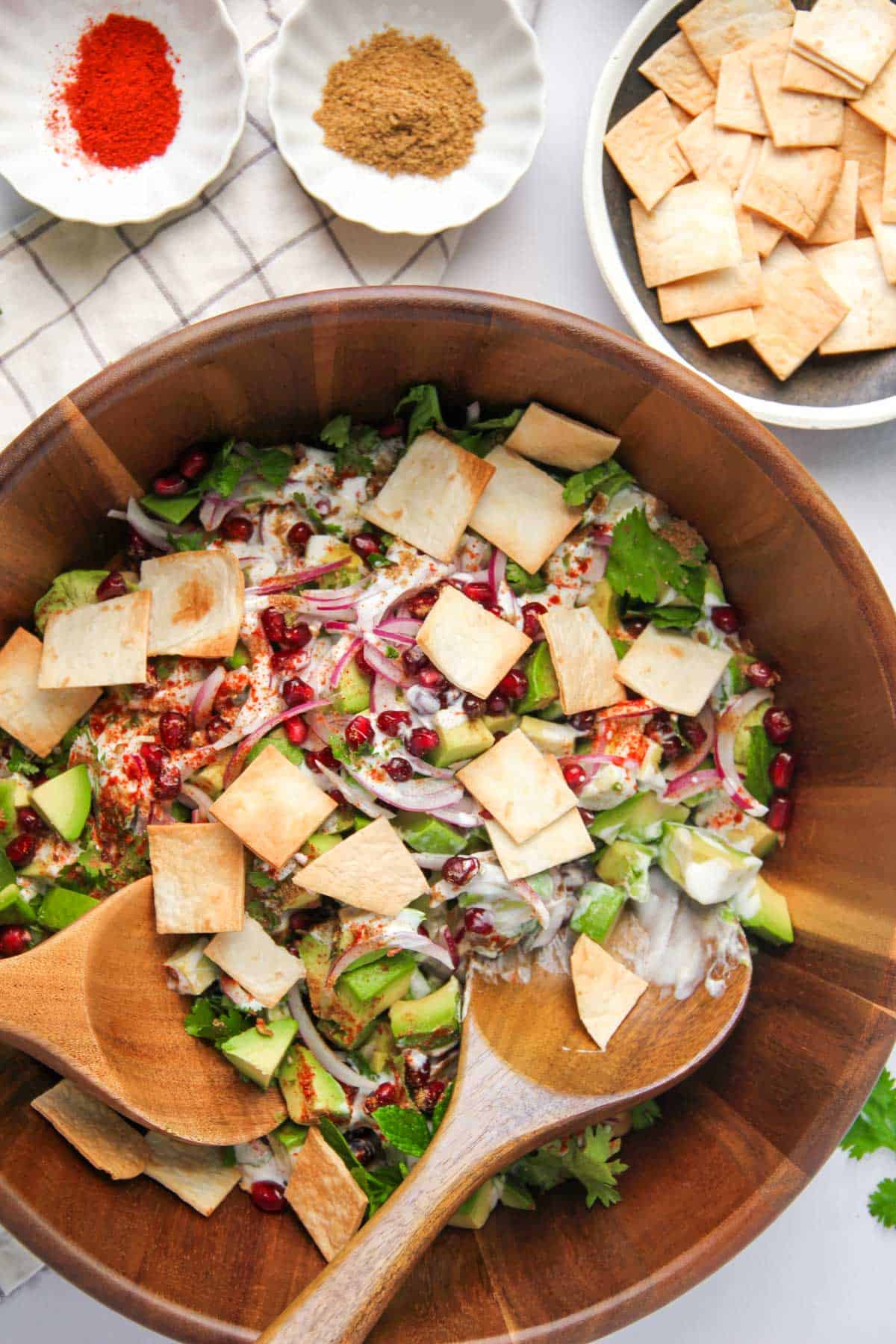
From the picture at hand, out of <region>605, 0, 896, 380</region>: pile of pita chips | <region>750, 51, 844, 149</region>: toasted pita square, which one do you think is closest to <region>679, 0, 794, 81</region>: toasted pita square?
<region>605, 0, 896, 380</region>: pile of pita chips

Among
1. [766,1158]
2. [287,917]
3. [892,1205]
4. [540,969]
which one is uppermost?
[287,917]

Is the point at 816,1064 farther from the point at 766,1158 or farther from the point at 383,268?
the point at 383,268

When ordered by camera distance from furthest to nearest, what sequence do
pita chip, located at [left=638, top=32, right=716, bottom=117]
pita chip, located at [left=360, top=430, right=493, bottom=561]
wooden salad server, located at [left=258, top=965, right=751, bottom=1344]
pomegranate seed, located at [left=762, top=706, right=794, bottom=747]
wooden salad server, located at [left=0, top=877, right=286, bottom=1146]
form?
1. pita chip, located at [left=638, top=32, right=716, bottom=117]
2. pomegranate seed, located at [left=762, top=706, right=794, bottom=747]
3. pita chip, located at [left=360, top=430, right=493, bottom=561]
4. wooden salad server, located at [left=0, top=877, right=286, bottom=1146]
5. wooden salad server, located at [left=258, top=965, right=751, bottom=1344]

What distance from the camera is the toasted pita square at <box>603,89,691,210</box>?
3525 millimetres

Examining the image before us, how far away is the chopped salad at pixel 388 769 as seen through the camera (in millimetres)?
3002

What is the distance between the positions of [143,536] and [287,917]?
1215mm

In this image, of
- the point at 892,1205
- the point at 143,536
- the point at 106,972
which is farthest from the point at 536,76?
the point at 892,1205

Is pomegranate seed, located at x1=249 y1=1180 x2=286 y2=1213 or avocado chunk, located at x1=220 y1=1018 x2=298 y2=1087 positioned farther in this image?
pomegranate seed, located at x1=249 y1=1180 x2=286 y2=1213

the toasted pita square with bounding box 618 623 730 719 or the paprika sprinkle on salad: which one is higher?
the paprika sprinkle on salad

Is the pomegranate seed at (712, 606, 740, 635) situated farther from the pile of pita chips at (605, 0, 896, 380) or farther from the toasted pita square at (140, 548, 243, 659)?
the toasted pita square at (140, 548, 243, 659)

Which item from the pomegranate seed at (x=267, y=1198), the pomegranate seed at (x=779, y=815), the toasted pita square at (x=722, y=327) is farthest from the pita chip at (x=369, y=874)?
the toasted pita square at (x=722, y=327)

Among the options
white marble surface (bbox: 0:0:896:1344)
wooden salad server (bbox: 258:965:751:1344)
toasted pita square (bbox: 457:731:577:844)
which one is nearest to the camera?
wooden salad server (bbox: 258:965:751:1344)

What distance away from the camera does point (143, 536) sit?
3.27 meters

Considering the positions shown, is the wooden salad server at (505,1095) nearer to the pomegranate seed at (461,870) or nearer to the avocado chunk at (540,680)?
the pomegranate seed at (461,870)
